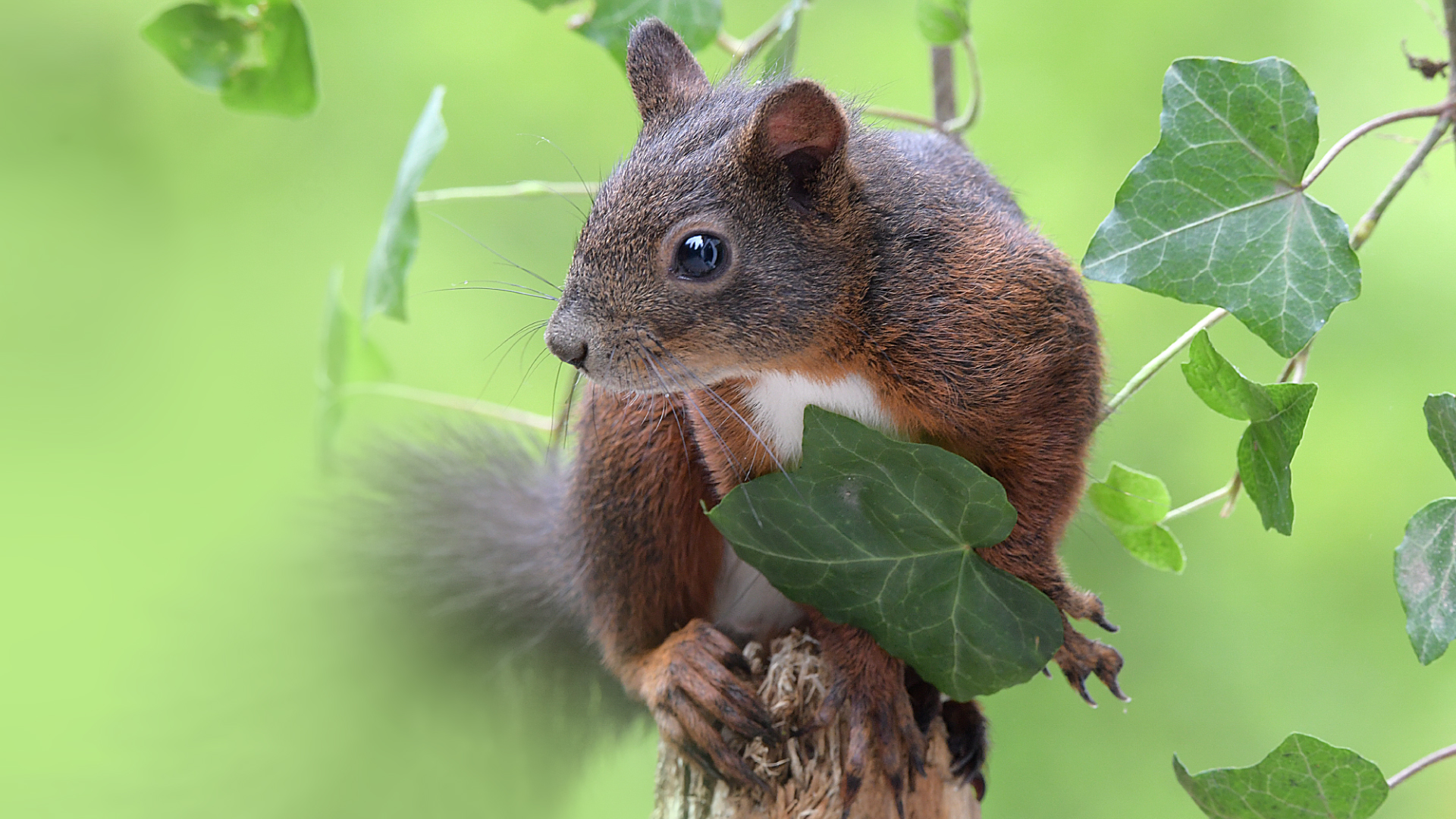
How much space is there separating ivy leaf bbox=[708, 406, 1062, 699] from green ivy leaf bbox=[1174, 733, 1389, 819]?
0.18 m

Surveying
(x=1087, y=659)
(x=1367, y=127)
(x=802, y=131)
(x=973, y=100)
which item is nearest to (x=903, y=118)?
(x=973, y=100)

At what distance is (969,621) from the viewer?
1049mm

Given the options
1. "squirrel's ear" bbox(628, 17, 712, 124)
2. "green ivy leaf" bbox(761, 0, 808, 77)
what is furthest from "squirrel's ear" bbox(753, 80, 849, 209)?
"green ivy leaf" bbox(761, 0, 808, 77)

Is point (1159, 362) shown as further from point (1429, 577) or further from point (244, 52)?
point (244, 52)

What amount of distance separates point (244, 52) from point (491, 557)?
2.60 feet

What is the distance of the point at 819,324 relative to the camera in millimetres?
1050

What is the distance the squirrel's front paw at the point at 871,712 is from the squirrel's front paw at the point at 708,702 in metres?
0.08

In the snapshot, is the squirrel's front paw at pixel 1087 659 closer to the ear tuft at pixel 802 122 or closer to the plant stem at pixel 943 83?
the ear tuft at pixel 802 122

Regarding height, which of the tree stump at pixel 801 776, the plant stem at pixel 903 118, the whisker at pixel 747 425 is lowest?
the tree stump at pixel 801 776

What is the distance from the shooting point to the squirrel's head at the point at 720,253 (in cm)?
99

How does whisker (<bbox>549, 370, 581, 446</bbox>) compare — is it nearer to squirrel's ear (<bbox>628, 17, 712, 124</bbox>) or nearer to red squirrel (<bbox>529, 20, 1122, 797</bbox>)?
red squirrel (<bbox>529, 20, 1122, 797</bbox>)

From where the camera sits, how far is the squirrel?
1.01 meters

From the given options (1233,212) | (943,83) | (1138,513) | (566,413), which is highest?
(943,83)

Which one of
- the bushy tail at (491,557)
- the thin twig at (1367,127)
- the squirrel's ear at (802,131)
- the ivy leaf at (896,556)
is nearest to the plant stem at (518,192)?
the bushy tail at (491,557)
